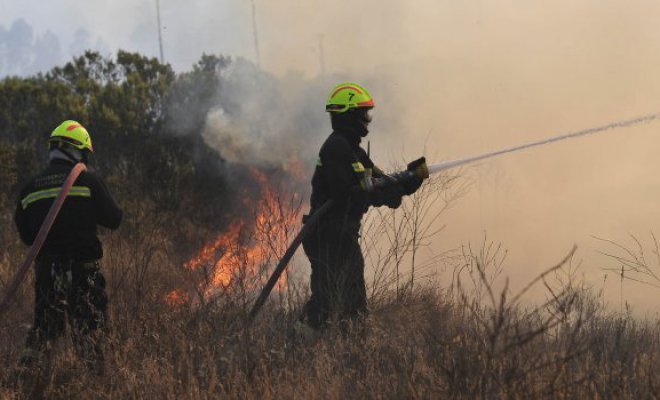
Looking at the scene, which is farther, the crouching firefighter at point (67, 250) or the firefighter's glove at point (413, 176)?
the firefighter's glove at point (413, 176)

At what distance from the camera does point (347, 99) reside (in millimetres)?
5188

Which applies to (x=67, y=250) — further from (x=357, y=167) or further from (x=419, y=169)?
(x=419, y=169)

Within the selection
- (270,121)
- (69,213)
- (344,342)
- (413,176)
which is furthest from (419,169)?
(270,121)

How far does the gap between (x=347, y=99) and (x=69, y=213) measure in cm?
185

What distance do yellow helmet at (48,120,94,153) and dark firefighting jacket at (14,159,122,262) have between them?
13 cm

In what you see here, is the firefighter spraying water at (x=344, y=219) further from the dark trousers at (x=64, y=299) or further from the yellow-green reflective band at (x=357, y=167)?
the dark trousers at (x=64, y=299)

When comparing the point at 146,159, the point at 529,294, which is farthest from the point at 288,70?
the point at 529,294

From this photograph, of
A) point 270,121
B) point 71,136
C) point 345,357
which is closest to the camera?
point 345,357

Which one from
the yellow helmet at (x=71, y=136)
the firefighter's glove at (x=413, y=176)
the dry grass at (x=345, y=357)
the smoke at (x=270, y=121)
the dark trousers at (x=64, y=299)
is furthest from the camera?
the smoke at (x=270, y=121)

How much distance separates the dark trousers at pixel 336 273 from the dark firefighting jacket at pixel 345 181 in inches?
3.8

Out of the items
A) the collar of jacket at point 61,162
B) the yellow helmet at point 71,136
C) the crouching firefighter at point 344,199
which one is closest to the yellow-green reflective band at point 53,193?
the collar of jacket at point 61,162

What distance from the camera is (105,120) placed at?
1705cm

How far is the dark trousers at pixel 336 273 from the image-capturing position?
16.6ft

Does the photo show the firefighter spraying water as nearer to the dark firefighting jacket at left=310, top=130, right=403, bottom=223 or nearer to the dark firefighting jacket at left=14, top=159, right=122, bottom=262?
the dark firefighting jacket at left=310, top=130, right=403, bottom=223
